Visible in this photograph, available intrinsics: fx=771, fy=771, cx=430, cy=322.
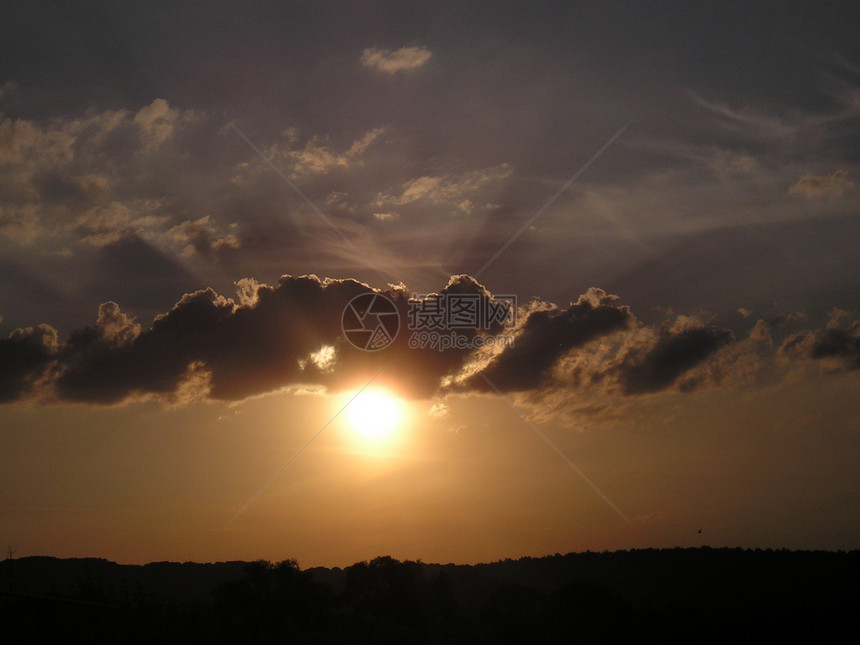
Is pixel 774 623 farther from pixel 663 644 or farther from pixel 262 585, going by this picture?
pixel 262 585

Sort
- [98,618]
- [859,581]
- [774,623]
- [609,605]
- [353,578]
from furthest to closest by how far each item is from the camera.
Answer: [353,578]
[859,581]
[609,605]
[774,623]
[98,618]

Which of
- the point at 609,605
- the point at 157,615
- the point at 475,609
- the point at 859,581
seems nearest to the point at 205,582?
the point at 475,609

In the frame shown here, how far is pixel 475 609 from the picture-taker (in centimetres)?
13012

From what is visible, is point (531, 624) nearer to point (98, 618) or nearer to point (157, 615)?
point (157, 615)

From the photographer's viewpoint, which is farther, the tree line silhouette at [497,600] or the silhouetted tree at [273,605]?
the silhouetted tree at [273,605]

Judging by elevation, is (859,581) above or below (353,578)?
below

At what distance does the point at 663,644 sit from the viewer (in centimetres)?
Result: 7931

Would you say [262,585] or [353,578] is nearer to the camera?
[262,585]

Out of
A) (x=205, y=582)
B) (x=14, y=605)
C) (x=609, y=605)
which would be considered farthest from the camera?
(x=205, y=582)

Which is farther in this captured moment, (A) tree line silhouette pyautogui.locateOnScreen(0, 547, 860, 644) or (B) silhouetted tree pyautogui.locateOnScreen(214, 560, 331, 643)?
(B) silhouetted tree pyautogui.locateOnScreen(214, 560, 331, 643)

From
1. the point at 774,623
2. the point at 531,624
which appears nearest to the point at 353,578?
the point at 531,624

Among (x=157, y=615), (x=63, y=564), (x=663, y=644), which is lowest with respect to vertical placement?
(x=663, y=644)

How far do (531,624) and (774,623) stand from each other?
30.4 meters

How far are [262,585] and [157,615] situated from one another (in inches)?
1605
